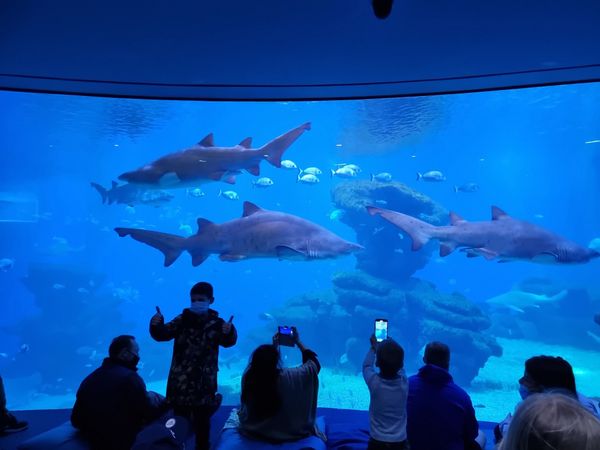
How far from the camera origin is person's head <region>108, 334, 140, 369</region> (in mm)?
2986

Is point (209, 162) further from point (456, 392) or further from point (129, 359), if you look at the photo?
point (456, 392)

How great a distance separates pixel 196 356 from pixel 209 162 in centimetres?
280

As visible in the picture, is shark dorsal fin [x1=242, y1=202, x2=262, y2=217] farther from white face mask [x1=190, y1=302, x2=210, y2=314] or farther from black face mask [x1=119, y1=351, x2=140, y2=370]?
black face mask [x1=119, y1=351, x2=140, y2=370]

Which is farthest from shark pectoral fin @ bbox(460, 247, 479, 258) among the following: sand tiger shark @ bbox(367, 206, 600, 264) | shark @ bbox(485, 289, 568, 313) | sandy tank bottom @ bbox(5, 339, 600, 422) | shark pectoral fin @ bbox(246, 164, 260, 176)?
shark @ bbox(485, 289, 568, 313)

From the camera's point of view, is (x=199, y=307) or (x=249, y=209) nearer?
(x=199, y=307)

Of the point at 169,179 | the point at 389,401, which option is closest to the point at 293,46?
the point at 169,179

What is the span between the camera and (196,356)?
10.1 ft

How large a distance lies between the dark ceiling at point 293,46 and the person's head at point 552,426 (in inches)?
126

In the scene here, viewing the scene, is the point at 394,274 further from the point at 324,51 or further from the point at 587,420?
the point at 587,420

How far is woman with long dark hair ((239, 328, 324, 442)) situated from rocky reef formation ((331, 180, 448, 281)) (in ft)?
50.3

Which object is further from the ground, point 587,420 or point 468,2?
point 468,2

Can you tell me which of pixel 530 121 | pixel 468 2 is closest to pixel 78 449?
pixel 468 2

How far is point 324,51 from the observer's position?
13.6ft

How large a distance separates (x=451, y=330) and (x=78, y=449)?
15139 millimetres
